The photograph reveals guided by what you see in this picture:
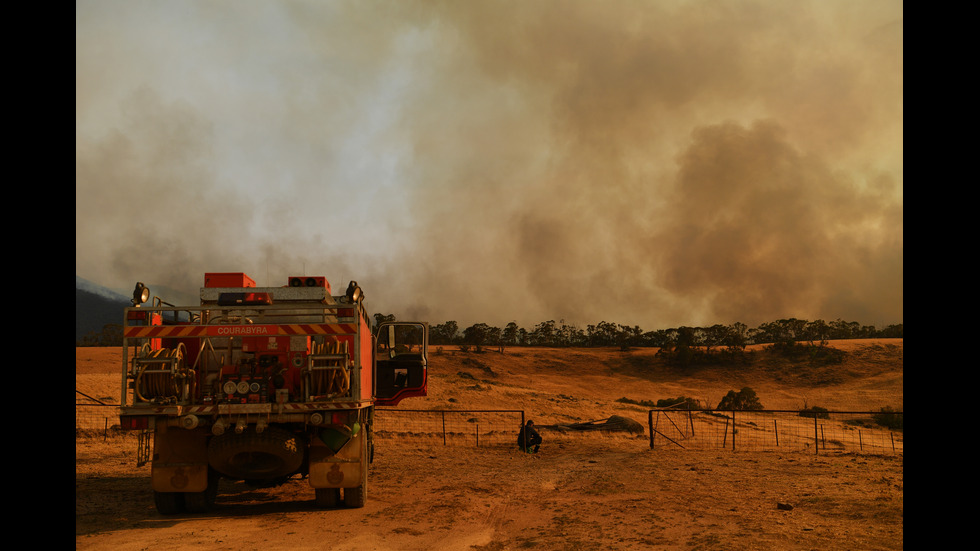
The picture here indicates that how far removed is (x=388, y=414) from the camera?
2938 centimetres

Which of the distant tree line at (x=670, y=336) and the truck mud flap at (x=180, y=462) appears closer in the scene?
the truck mud flap at (x=180, y=462)

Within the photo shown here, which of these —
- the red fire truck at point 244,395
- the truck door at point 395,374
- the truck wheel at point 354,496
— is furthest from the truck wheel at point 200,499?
the truck door at point 395,374

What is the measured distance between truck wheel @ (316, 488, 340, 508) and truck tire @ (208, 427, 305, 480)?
102 cm

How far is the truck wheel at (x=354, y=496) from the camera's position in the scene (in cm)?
1068

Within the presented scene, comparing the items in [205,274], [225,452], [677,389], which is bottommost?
[677,389]

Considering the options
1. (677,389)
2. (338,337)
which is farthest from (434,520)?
(677,389)

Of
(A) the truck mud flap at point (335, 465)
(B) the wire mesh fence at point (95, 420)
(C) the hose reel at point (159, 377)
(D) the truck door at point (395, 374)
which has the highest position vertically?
(C) the hose reel at point (159, 377)

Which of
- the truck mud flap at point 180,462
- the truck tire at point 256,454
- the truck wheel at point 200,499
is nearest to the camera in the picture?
the truck tire at point 256,454

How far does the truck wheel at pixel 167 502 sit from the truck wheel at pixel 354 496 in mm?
2617

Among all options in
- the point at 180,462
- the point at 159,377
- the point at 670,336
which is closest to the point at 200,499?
the point at 180,462

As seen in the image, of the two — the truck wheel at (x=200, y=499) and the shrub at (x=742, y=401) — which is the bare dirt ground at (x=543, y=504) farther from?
the shrub at (x=742, y=401)

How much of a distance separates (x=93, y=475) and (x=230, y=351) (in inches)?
309
